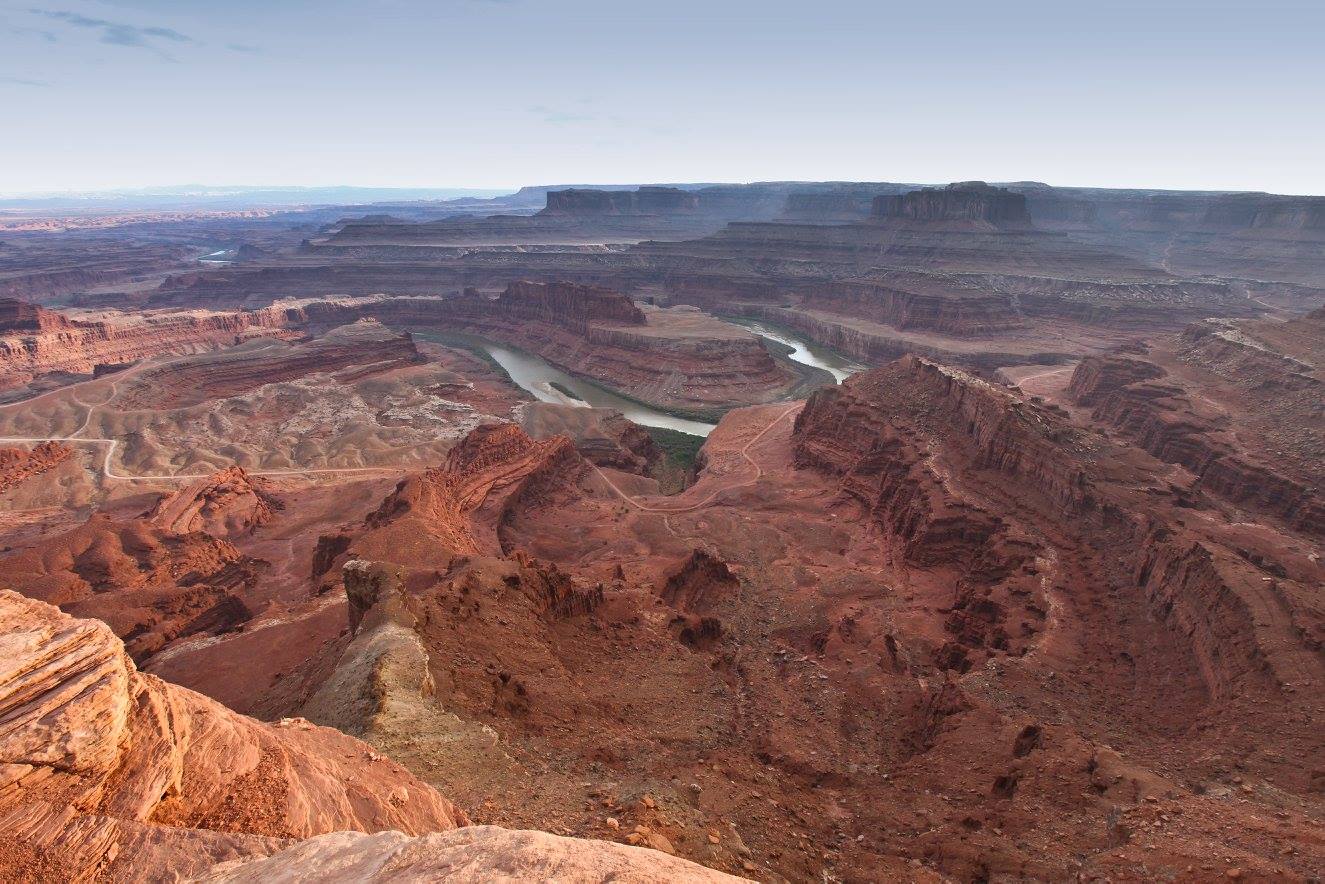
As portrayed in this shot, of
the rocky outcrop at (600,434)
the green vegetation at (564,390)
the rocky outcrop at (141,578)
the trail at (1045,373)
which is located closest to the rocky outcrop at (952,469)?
the rocky outcrop at (600,434)

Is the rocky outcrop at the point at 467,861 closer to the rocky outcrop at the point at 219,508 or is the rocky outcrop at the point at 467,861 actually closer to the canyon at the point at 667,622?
the canyon at the point at 667,622

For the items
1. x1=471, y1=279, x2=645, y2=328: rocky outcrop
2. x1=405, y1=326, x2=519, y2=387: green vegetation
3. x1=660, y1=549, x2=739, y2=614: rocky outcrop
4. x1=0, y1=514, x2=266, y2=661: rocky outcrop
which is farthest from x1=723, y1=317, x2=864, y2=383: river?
x1=0, y1=514, x2=266, y2=661: rocky outcrop

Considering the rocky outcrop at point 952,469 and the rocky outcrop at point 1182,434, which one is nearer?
the rocky outcrop at point 952,469

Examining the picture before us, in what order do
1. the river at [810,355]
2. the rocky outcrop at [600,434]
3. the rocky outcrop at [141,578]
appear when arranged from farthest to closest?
1. the river at [810,355]
2. the rocky outcrop at [600,434]
3. the rocky outcrop at [141,578]

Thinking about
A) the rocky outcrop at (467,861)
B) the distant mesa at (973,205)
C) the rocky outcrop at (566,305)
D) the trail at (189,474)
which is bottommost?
the trail at (189,474)

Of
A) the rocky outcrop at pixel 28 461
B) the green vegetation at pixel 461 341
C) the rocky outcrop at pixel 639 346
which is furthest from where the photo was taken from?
the green vegetation at pixel 461 341

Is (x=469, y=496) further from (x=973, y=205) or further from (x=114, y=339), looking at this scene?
(x=973, y=205)

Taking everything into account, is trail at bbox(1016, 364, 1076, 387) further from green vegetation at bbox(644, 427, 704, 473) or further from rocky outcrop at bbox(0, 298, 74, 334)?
rocky outcrop at bbox(0, 298, 74, 334)

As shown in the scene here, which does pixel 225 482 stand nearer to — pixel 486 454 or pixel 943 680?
pixel 486 454
